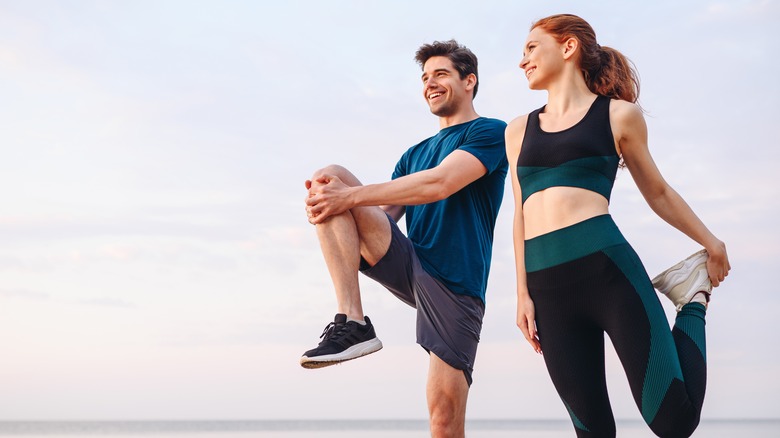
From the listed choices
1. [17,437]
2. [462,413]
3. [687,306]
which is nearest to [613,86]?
[687,306]

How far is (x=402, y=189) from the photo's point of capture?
354cm

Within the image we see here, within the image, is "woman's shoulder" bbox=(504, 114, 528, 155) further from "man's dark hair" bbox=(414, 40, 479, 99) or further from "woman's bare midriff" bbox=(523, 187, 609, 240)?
"man's dark hair" bbox=(414, 40, 479, 99)

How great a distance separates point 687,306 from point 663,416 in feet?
1.43

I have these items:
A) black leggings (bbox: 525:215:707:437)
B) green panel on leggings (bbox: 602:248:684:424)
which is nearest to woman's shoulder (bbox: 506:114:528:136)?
black leggings (bbox: 525:215:707:437)

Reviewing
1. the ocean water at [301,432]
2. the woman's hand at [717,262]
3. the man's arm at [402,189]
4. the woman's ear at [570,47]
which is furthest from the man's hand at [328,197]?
the ocean water at [301,432]

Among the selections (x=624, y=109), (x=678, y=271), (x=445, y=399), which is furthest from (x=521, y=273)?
(x=445, y=399)

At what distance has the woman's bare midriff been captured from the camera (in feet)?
9.34

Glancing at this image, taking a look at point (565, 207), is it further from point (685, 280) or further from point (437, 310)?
point (437, 310)

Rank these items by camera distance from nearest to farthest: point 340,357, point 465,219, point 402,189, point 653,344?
point 653,344 → point 340,357 → point 402,189 → point 465,219

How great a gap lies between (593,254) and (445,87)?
1.59 metres

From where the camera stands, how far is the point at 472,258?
154 inches

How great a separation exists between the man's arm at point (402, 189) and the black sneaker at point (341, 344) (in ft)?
1.52

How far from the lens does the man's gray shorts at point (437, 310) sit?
150 inches

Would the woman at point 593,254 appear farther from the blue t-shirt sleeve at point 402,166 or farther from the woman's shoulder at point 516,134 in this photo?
the blue t-shirt sleeve at point 402,166
